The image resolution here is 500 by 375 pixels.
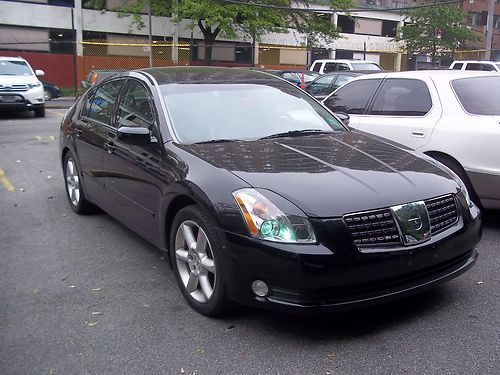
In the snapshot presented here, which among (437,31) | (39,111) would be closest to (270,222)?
(39,111)

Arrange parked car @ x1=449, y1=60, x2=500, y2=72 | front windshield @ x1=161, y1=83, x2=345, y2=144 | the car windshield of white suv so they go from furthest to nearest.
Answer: parked car @ x1=449, y1=60, x2=500, y2=72 → the car windshield of white suv → front windshield @ x1=161, y1=83, x2=345, y2=144

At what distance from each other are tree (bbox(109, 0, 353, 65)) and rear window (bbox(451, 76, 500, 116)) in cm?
2085

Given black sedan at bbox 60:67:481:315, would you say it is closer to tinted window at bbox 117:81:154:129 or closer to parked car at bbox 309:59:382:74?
tinted window at bbox 117:81:154:129

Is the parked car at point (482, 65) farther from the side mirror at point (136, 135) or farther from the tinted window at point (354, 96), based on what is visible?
the side mirror at point (136, 135)

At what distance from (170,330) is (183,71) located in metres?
2.61

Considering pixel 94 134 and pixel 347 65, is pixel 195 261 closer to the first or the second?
pixel 94 134

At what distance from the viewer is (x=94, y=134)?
525cm

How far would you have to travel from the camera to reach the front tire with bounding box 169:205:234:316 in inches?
131

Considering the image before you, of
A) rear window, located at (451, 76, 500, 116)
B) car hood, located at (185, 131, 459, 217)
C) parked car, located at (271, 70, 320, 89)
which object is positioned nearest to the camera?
car hood, located at (185, 131, 459, 217)

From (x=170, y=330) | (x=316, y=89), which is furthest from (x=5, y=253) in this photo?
(x=316, y=89)

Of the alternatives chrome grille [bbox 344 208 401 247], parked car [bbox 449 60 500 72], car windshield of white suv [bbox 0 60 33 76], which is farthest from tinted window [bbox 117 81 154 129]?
parked car [bbox 449 60 500 72]

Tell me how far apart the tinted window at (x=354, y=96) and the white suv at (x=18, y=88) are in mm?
11507

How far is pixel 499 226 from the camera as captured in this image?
5434 mm

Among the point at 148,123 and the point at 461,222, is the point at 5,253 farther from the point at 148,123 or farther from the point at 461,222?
the point at 461,222
